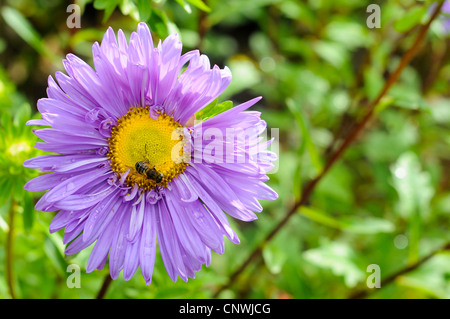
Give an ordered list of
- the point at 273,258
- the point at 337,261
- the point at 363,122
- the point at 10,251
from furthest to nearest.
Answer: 1. the point at 337,261
2. the point at 273,258
3. the point at 363,122
4. the point at 10,251

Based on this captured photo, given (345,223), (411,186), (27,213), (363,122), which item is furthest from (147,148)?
(411,186)

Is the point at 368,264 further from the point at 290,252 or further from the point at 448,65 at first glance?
the point at 448,65

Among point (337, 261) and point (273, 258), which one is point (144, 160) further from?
point (337, 261)

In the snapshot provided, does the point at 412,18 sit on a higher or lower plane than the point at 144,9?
higher

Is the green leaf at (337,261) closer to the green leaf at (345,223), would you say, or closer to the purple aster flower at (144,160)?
the green leaf at (345,223)

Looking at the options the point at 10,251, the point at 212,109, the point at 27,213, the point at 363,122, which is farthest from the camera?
the point at 363,122

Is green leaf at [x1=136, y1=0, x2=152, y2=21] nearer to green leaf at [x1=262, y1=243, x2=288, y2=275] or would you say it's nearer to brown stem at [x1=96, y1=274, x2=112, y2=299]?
brown stem at [x1=96, y1=274, x2=112, y2=299]

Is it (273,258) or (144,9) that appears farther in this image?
(273,258)
